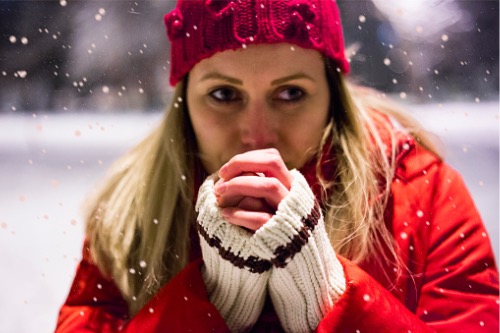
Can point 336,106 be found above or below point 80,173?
above

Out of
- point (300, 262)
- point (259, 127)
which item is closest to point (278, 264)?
point (300, 262)

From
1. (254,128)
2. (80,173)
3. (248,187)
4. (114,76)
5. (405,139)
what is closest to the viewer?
(248,187)

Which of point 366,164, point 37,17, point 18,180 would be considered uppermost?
point 37,17

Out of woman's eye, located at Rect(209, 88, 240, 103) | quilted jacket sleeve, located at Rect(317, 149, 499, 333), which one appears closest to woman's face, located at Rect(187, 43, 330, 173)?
woman's eye, located at Rect(209, 88, 240, 103)

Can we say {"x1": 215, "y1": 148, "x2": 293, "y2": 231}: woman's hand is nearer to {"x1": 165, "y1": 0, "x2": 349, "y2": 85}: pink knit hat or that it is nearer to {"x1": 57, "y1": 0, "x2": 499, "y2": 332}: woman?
{"x1": 57, "y1": 0, "x2": 499, "y2": 332}: woman

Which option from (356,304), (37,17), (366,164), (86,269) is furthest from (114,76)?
(356,304)

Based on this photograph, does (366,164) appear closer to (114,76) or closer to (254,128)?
(254,128)

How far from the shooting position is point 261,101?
59cm

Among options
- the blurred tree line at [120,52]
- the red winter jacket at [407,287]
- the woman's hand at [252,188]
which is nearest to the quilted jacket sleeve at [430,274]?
the red winter jacket at [407,287]

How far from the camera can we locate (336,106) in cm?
69

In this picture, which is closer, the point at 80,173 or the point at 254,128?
the point at 254,128

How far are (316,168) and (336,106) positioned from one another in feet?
0.32

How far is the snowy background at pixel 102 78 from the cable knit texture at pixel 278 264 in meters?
0.32

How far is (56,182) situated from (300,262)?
21.1 inches
